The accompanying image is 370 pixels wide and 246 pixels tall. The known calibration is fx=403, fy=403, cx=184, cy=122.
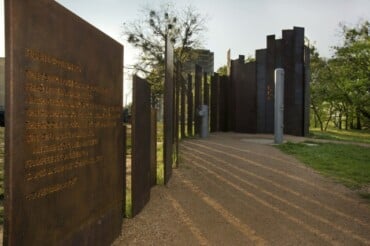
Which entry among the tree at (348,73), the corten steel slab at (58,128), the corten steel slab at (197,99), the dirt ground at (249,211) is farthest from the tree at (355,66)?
the corten steel slab at (58,128)

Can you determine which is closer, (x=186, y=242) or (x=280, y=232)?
(x=186, y=242)

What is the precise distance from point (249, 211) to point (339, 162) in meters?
5.85

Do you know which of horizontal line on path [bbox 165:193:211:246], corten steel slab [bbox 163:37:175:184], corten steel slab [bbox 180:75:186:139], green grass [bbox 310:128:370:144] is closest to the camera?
horizontal line on path [bbox 165:193:211:246]

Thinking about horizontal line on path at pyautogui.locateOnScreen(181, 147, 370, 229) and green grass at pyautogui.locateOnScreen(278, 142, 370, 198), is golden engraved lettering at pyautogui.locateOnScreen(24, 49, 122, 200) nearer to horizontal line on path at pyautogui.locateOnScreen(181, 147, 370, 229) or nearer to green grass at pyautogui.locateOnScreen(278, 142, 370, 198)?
horizontal line on path at pyautogui.locateOnScreen(181, 147, 370, 229)

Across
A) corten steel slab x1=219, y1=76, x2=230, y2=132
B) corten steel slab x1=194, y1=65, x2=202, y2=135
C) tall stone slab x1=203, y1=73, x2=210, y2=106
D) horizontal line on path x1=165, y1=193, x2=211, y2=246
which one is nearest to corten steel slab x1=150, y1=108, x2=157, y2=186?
horizontal line on path x1=165, y1=193, x2=211, y2=246

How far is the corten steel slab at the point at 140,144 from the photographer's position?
17.0 feet

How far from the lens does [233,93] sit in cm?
2238

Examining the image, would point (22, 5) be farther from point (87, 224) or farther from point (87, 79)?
point (87, 224)

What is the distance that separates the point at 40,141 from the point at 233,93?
20045 mm

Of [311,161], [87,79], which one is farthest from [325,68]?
[87,79]

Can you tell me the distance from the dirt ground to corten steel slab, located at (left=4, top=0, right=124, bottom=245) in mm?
932

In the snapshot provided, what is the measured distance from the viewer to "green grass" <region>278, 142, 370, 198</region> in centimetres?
814

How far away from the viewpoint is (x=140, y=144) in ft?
18.4

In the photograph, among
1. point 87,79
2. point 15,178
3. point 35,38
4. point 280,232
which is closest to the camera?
point 15,178
